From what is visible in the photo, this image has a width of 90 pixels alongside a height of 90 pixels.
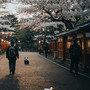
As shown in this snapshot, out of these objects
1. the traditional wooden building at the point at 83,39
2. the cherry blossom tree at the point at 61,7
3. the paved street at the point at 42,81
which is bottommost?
the paved street at the point at 42,81

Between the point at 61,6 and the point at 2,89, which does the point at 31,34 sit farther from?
the point at 2,89

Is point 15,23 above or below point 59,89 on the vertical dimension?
above

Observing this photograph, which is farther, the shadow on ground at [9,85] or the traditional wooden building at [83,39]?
the traditional wooden building at [83,39]

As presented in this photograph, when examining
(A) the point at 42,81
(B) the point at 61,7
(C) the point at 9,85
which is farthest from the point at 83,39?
(B) the point at 61,7

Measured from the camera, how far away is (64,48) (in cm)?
1934

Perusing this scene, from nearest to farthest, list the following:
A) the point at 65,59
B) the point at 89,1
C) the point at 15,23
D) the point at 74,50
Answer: the point at 74,50, the point at 89,1, the point at 65,59, the point at 15,23

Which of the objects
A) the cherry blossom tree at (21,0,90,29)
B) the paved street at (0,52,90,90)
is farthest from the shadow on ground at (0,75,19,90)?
the cherry blossom tree at (21,0,90,29)

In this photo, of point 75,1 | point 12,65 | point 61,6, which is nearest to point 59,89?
point 12,65

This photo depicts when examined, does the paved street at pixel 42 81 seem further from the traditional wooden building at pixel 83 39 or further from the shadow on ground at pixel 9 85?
the traditional wooden building at pixel 83 39

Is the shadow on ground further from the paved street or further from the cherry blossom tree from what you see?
the cherry blossom tree

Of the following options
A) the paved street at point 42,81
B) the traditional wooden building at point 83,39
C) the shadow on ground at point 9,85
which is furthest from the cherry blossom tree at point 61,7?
the shadow on ground at point 9,85

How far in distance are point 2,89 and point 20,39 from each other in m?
60.0

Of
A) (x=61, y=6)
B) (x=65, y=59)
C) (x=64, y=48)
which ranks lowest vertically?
(x=65, y=59)

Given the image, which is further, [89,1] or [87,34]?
[89,1]
